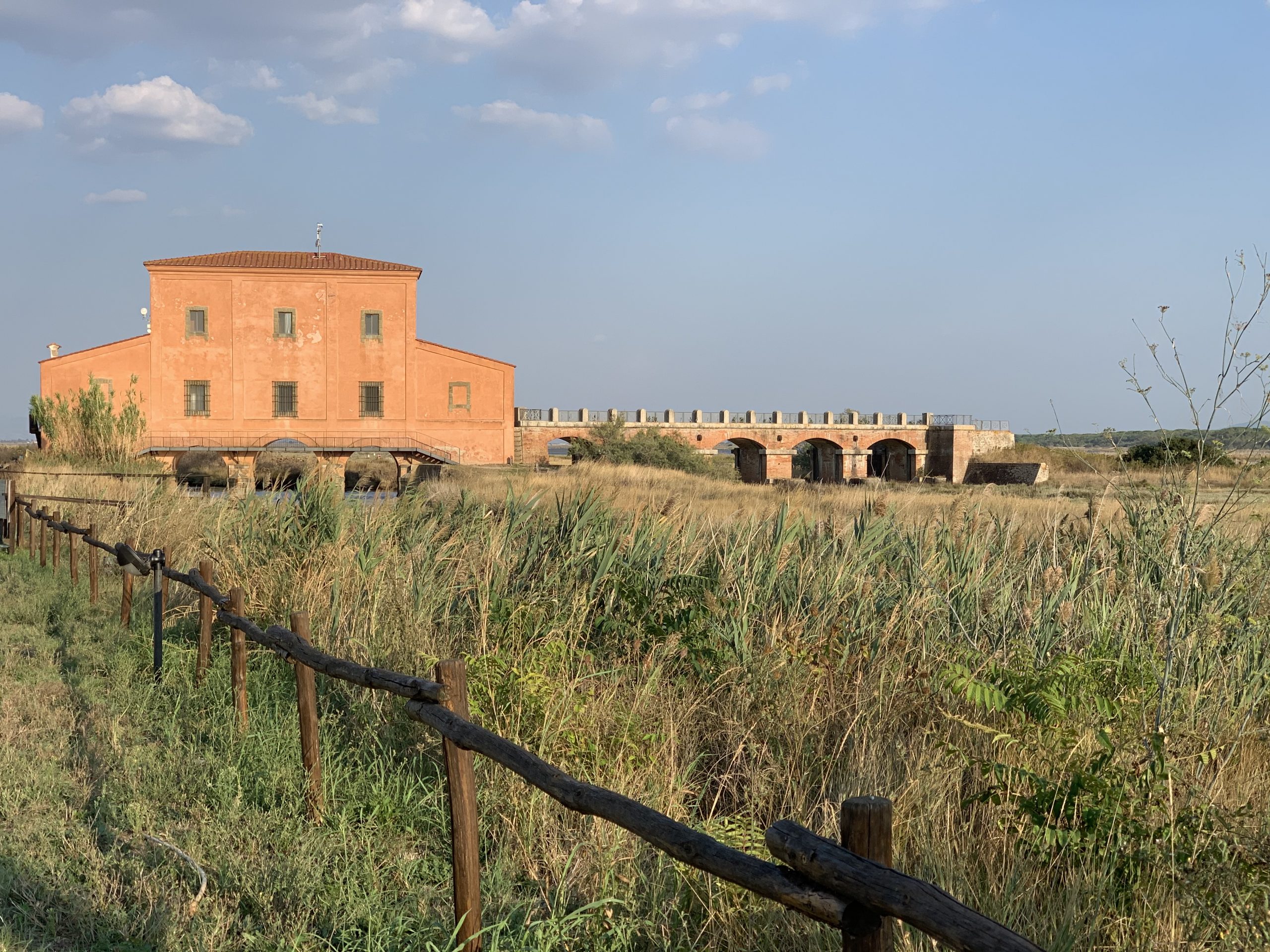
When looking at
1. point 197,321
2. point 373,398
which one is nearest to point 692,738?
point 373,398

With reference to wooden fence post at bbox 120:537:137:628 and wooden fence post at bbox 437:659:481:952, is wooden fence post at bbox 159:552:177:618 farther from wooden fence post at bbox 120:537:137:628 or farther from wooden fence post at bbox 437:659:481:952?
wooden fence post at bbox 437:659:481:952

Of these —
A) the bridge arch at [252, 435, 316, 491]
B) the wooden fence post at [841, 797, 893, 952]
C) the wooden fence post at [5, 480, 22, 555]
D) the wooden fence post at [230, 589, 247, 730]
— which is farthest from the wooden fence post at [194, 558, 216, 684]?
the bridge arch at [252, 435, 316, 491]

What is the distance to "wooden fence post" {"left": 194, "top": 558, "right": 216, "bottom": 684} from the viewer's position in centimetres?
608

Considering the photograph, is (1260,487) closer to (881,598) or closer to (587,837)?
(881,598)

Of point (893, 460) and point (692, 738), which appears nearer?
point (692, 738)

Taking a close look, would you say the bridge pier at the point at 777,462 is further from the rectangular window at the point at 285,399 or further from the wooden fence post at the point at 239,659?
the wooden fence post at the point at 239,659

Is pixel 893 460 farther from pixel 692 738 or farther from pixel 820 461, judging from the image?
pixel 692 738

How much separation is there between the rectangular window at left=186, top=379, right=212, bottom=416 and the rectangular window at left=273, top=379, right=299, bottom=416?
2260mm

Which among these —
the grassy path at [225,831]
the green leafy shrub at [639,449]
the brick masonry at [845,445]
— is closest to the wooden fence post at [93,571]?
the grassy path at [225,831]

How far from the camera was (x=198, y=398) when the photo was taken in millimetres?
37469

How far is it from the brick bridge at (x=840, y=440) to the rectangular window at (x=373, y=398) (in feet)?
47.4

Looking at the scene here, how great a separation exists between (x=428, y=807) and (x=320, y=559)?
3.68m

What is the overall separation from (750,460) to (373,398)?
26106 mm

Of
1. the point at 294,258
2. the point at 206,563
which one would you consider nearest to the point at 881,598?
the point at 206,563
